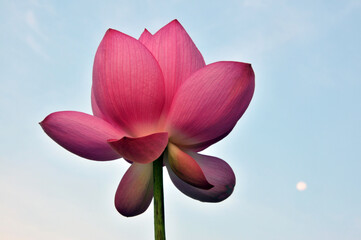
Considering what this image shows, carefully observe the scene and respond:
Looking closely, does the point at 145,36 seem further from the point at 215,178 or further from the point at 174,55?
the point at 215,178

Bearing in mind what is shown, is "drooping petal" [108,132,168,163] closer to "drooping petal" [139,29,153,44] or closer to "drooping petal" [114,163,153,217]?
"drooping petal" [114,163,153,217]

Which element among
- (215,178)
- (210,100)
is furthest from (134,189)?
(210,100)

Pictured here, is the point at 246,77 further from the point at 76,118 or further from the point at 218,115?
the point at 76,118

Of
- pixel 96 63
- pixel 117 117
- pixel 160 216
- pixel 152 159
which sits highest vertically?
pixel 96 63

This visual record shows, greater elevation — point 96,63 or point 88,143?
point 96,63

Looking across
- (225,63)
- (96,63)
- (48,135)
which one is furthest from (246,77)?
(48,135)

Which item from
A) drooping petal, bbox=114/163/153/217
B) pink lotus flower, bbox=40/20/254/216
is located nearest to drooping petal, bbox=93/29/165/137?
pink lotus flower, bbox=40/20/254/216

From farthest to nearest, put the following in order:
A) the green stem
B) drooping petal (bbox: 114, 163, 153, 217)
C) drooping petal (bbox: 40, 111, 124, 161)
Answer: drooping petal (bbox: 114, 163, 153, 217), drooping petal (bbox: 40, 111, 124, 161), the green stem
